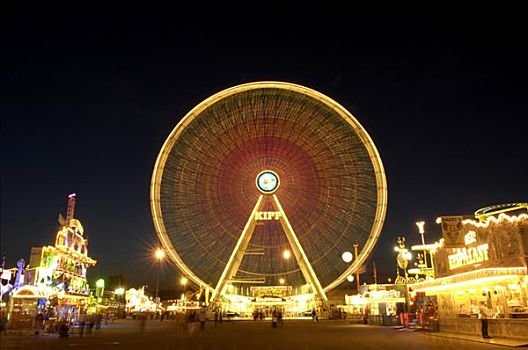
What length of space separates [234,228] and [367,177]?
1106 centimetres

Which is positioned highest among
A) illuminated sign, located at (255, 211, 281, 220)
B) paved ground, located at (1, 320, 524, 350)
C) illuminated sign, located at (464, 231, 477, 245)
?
illuminated sign, located at (255, 211, 281, 220)

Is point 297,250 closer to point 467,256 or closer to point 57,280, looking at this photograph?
point 467,256

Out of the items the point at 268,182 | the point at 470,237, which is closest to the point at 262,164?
the point at 268,182

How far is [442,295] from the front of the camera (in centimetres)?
2567

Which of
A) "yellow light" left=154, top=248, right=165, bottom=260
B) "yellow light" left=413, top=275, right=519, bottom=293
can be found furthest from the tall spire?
"yellow light" left=413, top=275, right=519, bottom=293

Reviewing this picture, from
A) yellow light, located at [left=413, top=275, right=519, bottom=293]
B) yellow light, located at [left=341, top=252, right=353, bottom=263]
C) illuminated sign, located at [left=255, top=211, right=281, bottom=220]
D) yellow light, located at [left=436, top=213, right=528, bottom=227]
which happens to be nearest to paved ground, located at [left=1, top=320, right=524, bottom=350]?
yellow light, located at [left=413, top=275, right=519, bottom=293]

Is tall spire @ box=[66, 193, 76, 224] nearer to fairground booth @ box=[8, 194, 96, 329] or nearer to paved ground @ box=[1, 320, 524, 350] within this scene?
fairground booth @ box=[8, 194, 96, 329]

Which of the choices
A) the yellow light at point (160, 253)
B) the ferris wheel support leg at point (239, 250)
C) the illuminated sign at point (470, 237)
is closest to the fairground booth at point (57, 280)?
the yellow light at point (160, 253)

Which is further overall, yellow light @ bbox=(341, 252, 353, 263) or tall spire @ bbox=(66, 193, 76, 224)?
tall spire @ bbox=(66, 193, 76, 224)

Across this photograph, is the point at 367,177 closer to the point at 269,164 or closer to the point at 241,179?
the point at 269,164

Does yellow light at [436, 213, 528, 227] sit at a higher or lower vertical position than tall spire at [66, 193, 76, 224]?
lower

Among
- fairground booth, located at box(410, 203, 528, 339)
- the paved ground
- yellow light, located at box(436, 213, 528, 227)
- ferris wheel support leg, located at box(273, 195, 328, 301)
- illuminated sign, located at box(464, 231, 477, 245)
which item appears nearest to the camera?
the paved ground

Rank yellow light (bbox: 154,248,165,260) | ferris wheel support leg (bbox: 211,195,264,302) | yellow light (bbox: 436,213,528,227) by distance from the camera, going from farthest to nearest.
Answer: ferris wheel support leg (bbox: 211,195,264,302)
yellow light (bbox: 154,248,165,260)
yellow light (bbox: 436,213,528,227)

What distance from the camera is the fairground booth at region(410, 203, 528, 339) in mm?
17766
